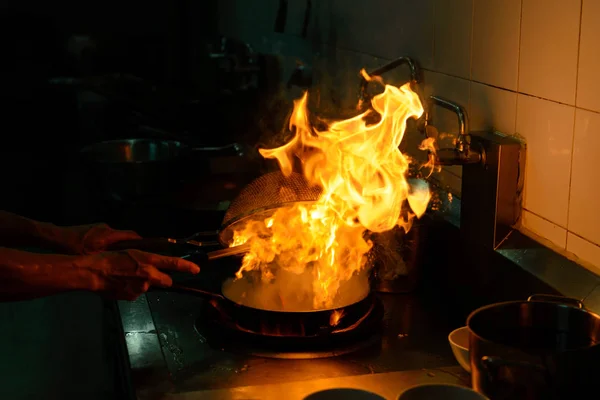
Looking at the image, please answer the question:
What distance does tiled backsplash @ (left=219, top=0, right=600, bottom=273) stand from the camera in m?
1.46

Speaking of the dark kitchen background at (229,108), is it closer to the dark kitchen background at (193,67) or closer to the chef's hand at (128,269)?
the dark kitchen background at (193,67)

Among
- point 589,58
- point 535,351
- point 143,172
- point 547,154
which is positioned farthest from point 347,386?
point 143,172

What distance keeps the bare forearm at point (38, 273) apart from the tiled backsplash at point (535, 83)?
93cm

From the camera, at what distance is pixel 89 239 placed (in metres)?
1.72

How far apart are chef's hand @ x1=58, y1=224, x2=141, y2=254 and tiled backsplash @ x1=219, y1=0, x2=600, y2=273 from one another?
33.5 inches

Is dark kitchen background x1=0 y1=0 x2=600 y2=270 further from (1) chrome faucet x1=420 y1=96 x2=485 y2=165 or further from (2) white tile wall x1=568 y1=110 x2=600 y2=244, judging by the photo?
(2) white tile wall x1=568 y1=110 x2=600 y2=244

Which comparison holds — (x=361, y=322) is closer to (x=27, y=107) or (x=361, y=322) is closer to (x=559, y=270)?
(x=559, y=270)

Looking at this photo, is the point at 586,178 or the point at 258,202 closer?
the point at 586,178

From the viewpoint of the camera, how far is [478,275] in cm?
178

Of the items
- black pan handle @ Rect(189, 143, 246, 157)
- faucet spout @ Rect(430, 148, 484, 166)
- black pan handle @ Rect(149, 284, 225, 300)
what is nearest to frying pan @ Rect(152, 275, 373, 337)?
black pan handle @ Rect(149, 284, 225, 300)

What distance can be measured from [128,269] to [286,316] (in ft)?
1.04

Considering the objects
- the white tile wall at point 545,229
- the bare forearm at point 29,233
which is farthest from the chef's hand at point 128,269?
the white tile wall at point 545,229

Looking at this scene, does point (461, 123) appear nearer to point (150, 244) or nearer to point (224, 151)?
point (150, 244)

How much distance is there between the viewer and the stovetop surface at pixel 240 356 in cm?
146
